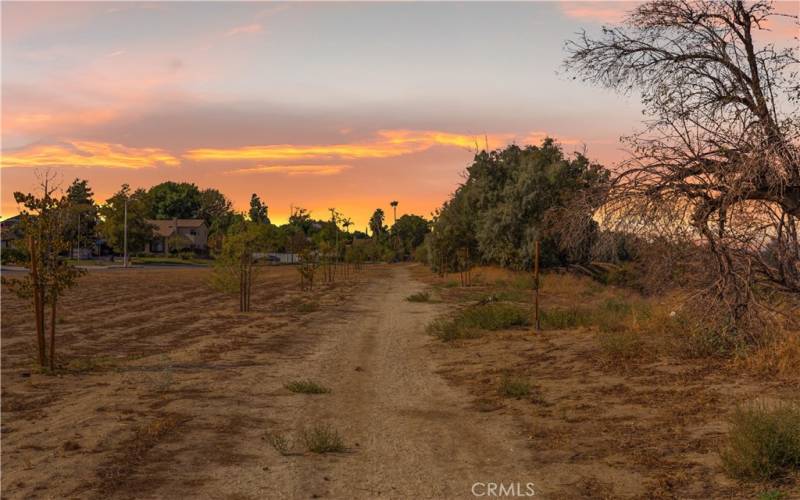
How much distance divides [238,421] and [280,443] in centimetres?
165

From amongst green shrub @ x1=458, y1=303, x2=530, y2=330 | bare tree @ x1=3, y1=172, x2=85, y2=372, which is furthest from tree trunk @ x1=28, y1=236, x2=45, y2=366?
green shrub @ x1=458, y1=303, x2=530, y2=330

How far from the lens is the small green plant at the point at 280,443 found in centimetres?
775

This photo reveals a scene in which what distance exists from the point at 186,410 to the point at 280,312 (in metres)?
16.0

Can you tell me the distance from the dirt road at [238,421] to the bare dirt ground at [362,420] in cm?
3

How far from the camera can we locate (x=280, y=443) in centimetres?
788

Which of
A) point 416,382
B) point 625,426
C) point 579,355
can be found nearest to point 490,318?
point 579,355

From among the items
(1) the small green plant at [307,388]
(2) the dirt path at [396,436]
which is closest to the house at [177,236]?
(2) the dirt path at [396,436]

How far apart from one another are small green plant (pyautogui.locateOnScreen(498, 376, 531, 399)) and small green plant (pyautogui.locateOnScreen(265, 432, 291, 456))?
4.32 m

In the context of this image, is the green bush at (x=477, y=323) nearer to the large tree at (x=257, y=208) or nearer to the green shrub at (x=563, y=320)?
the green shrub at (x=563, y=320)

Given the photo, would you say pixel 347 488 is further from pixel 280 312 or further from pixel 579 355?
pixel 280 312

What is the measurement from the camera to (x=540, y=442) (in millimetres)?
8188

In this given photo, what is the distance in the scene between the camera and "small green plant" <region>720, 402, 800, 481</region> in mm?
6312

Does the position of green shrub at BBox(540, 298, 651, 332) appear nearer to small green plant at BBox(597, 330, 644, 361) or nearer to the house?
small green plant at BBox(597, 330, 644, 361)

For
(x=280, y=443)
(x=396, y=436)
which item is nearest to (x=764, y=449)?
(x=396, y=436)
